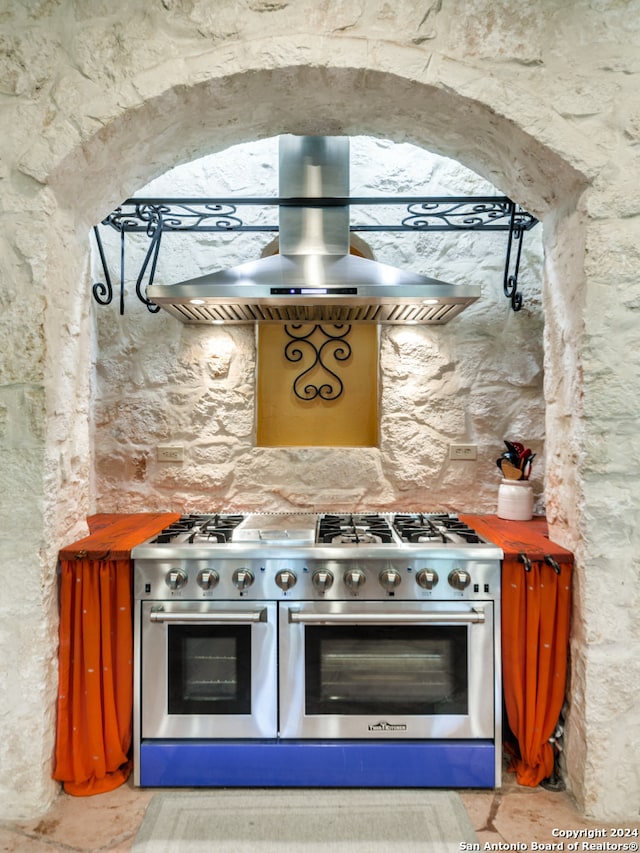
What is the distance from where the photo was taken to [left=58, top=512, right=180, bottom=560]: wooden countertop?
168cm

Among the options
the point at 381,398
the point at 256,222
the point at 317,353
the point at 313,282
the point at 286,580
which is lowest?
the point at 286,580

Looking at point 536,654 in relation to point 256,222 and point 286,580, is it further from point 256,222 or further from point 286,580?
point 256,222

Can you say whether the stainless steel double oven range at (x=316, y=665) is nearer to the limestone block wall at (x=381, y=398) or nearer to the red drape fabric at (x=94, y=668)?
the red drape fabric at (x=94, y=668)

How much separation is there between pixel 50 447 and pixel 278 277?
100cm

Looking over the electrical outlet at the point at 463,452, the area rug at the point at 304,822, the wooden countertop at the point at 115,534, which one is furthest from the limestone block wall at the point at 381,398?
the area rug at the point at 304,822

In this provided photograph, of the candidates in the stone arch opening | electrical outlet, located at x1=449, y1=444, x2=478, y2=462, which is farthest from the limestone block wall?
the stone arch opening

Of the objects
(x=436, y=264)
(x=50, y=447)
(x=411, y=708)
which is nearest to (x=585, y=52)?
(x=436, y=264)

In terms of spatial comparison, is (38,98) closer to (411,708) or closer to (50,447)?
(50,447)

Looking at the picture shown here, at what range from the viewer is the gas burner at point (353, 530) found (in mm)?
1812

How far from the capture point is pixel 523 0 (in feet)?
4.94

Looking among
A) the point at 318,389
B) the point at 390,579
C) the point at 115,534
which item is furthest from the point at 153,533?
the point at 318,389

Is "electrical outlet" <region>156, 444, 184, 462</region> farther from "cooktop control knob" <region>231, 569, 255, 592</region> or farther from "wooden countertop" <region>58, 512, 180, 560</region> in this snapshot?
"cooktop control knob" <region>231, 569, 255, 592</region>

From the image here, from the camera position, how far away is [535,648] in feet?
5.52

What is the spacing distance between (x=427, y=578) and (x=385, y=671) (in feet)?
1.20
